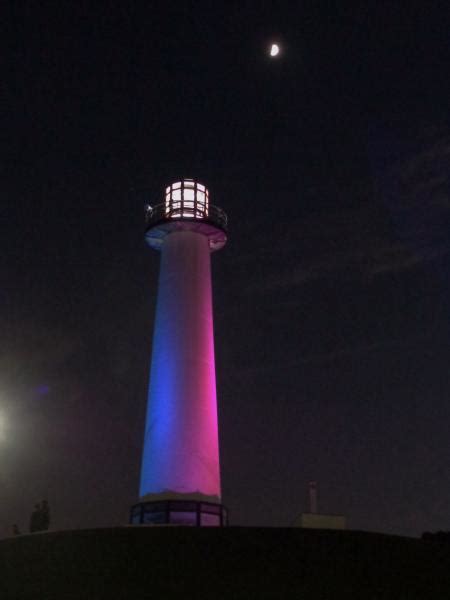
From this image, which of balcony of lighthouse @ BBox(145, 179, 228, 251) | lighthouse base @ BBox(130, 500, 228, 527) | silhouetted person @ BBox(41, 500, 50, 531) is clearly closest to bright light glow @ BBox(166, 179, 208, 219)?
balcony of lighthouse @ BBox(145, 179, 228, 251)

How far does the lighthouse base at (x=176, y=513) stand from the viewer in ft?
92.7

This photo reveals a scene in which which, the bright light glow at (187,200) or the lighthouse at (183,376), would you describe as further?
the bright light glow at (187,200)

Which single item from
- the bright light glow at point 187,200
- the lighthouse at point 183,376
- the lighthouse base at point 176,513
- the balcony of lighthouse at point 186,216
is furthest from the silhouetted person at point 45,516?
the bright light glow at point 187,200

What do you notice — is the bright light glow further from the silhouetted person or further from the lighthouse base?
the silhouetted person

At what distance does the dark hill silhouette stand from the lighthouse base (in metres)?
9.43

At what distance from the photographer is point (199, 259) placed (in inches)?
1329

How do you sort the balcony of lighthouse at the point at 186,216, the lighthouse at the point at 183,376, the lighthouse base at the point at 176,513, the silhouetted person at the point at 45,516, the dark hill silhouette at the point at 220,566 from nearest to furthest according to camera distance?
the dark hill silhouette at the point at 220,566
the lighthouse base at the point at 176,513
the lighthouse at the point at 183,376
the silhouetted person at the point at 45,516
the balcony of lighthouse at the point at 186,216

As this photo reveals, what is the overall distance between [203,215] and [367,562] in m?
19.9

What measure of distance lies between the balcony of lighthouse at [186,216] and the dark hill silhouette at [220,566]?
17.8m

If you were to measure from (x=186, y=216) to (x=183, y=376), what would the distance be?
7.95m

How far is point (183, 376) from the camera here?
100 feet

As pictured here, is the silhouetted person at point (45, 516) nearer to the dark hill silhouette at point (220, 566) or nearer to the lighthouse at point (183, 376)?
the lighthouse at point (183, 376)

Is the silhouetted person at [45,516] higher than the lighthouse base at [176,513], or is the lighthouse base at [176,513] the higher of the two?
the silhouetted person at [45,516]

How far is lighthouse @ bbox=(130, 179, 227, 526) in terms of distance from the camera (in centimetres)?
2884
